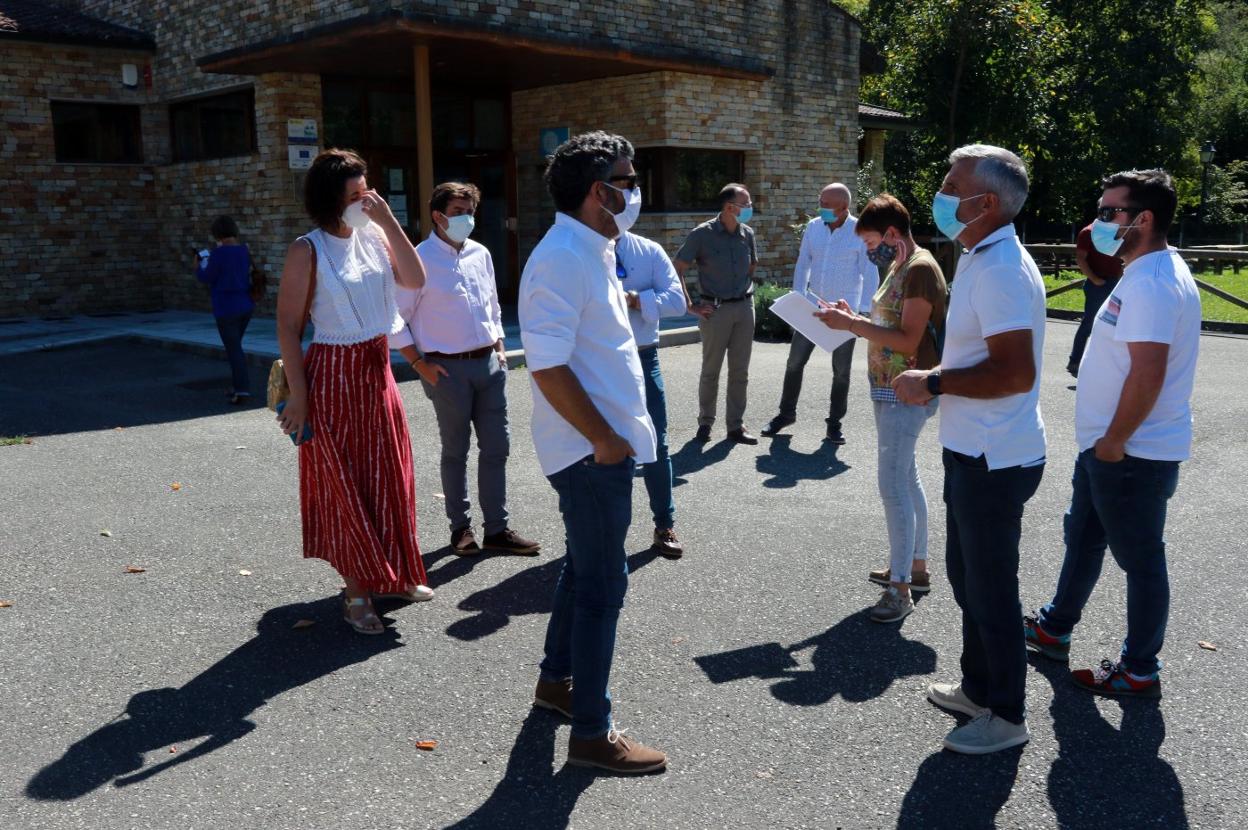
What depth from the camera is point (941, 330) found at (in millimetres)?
4566

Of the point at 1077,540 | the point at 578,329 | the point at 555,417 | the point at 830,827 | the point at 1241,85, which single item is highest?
the point at 1241,85

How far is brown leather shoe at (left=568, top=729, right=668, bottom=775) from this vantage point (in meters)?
3.46

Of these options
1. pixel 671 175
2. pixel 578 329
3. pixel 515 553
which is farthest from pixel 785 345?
pixel 578 329

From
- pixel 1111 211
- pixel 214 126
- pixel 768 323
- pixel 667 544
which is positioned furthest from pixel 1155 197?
pixel 214 126

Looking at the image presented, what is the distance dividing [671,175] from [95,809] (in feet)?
48.3

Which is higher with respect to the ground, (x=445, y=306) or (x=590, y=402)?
(x=445, y=306)

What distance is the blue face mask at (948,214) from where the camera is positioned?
3.42m

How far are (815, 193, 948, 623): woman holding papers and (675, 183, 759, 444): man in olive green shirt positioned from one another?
11.9 feet

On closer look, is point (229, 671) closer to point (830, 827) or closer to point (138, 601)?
point (138, 601)

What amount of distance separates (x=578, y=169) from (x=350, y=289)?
1624 millimetres

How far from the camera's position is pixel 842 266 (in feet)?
27.8

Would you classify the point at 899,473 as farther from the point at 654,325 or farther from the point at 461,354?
the point at 461,354

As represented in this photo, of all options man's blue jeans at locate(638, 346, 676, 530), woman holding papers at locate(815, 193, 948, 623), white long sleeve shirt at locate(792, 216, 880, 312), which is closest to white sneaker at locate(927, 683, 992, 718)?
woman holding papers at locate(815, 193, 948, 623)

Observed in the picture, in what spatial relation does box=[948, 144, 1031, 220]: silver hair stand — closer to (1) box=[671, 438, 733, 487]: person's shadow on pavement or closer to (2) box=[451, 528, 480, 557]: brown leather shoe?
(2) box=[451, 528, 480, 557]: brown leather shoe
